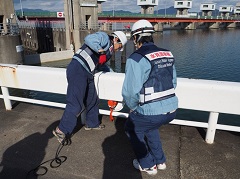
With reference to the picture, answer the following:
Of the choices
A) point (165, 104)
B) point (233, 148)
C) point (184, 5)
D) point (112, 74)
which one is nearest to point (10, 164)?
point (112, 74)

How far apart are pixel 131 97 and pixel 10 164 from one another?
207 cm

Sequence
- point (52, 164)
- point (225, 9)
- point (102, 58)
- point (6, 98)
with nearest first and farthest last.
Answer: point (52, 164) < point (102, 58) < point (6, 98) < point (225, 9)

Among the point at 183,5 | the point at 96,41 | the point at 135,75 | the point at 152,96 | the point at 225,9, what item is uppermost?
the point at 183,5

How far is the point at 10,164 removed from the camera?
113 inches

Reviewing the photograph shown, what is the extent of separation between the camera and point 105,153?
3119 mm

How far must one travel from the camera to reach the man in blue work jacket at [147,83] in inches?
83.3

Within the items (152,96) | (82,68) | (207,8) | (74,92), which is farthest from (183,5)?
(152,96)

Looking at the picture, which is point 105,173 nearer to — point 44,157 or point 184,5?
point 44,157

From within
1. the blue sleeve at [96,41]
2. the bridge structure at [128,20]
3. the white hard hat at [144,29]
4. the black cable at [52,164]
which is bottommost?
the black cable at [52,164]

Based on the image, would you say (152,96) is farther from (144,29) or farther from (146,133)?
(144,29)

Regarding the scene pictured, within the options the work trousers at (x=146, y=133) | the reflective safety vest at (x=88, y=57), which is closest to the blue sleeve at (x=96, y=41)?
the reflective safety vest at (x=88, y=57)

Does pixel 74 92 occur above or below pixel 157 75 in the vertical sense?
below

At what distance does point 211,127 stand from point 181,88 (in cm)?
82

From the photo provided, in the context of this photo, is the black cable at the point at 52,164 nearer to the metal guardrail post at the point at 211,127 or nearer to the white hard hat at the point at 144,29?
the white hard hat at the point at 144,29
